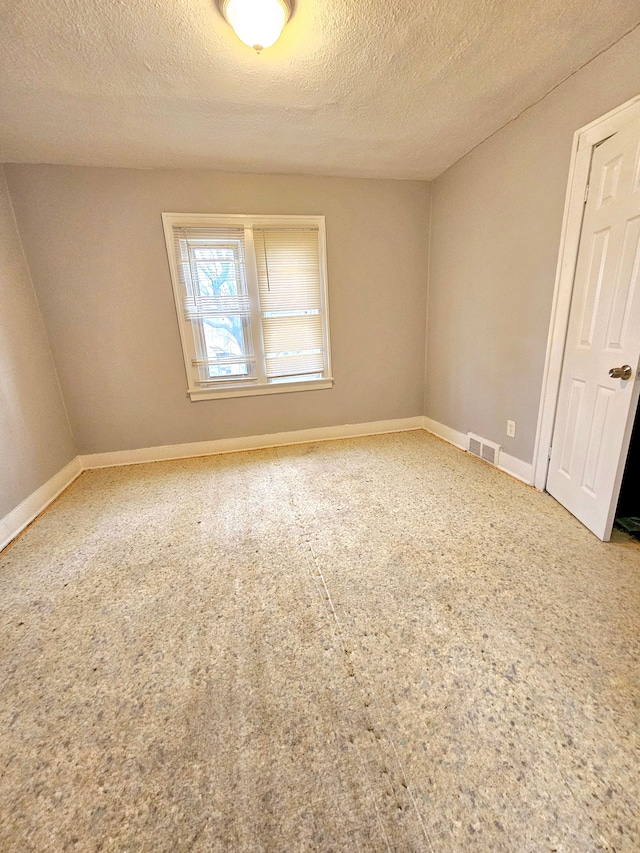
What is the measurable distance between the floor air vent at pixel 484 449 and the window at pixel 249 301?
5.24 ft

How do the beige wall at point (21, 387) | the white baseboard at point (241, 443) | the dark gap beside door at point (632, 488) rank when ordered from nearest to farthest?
the dark gap beside door at point (632, 488) < the beige wall at point (21, 387) < the white baseboard at point (241, 443)

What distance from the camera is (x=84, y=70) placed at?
1677 millimetres

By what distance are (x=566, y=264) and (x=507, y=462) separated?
1446 millimetres

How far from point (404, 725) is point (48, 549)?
220 cm

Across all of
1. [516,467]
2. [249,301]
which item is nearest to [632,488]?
[516,467]

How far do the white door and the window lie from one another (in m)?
2.05

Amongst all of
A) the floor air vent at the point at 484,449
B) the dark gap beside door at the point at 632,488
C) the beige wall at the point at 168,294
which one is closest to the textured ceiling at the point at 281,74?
the beige wall at the point at 168,294

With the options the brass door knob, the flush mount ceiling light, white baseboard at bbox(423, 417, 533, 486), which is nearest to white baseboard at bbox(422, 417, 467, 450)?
white baseboard at bbox(423, 417, 533, 486)

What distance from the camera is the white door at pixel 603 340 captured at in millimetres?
1648

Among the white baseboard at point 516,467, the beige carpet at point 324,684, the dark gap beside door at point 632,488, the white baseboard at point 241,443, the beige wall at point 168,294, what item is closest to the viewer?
the beige carpet at point 324,684

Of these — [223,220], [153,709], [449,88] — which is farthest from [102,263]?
[153,709]

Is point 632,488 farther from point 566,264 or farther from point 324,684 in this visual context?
point 324,684

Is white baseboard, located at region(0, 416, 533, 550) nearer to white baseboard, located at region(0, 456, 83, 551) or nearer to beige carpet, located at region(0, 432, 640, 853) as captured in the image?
white baseboard, located at region(0, 456, 83, 551)

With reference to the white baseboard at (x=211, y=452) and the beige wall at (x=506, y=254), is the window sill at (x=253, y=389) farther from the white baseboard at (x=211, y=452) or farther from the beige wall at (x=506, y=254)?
the beige wall at (x=506, y=254)
